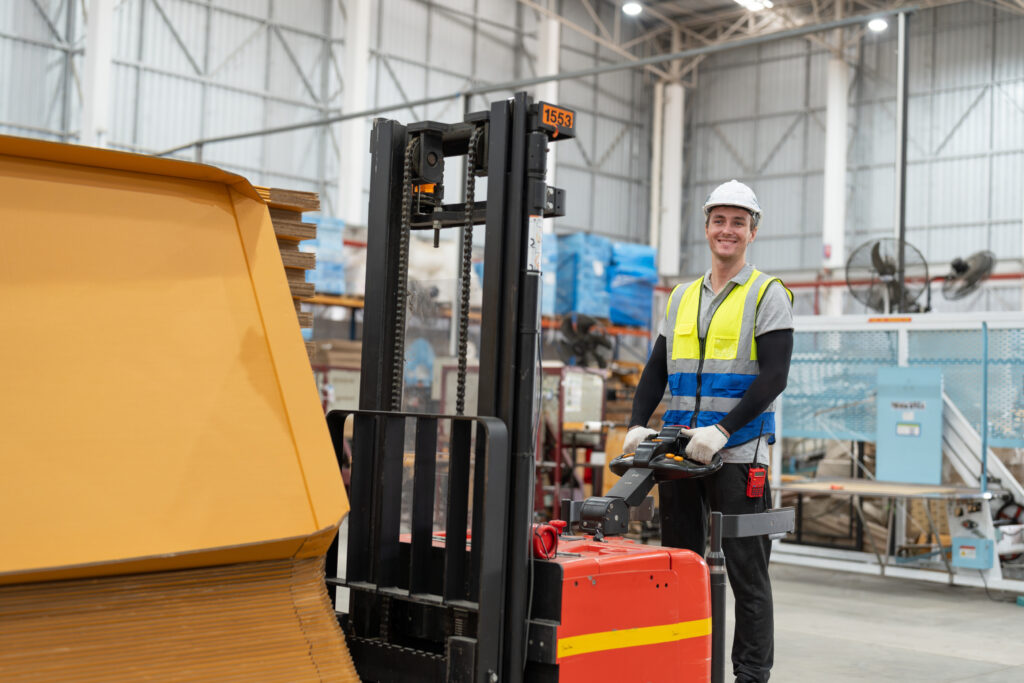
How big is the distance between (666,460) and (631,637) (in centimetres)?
62

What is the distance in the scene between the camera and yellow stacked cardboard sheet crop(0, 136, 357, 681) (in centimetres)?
204

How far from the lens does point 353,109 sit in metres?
16.8

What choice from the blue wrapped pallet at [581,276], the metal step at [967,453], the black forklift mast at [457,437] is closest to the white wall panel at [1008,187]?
the blue wrapped pallet at [581,276]

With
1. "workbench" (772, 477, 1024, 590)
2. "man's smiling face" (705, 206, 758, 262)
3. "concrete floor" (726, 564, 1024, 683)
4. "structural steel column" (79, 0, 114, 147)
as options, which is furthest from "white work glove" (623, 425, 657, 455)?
"structural steel column" (79, 0, 114, 147)

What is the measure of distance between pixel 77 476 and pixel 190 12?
16488mm

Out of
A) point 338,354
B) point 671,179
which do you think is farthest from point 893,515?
point 671,179

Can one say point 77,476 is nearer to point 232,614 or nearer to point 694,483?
point 232,614

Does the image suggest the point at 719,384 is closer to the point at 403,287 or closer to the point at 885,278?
the point at 403,287

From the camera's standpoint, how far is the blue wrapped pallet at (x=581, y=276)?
582 inches

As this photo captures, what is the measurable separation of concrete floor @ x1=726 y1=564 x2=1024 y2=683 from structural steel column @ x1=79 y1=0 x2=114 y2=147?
11075 mm

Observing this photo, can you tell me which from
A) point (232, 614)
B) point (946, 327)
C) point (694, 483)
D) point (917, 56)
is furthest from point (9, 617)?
point (917, 56)

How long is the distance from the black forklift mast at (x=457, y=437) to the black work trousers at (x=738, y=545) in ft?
3.01

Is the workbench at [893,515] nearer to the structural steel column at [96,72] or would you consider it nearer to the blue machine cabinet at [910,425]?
the blue machine cabinet at [910,425]

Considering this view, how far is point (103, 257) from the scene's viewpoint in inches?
92.4
